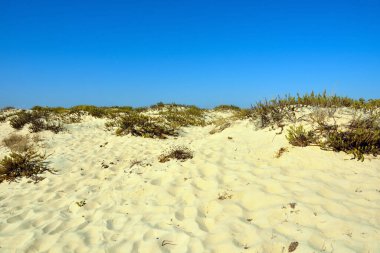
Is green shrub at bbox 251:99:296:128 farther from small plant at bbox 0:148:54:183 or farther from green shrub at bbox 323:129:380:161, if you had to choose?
small plant at bbox 0:148:54:183

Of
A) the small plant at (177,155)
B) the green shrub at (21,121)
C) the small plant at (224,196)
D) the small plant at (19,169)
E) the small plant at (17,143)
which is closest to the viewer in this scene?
the small plant at (224,196)

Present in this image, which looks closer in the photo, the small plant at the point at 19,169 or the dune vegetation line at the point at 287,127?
the dune vegetation line at the point at 287,127

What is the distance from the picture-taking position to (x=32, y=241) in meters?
4.45

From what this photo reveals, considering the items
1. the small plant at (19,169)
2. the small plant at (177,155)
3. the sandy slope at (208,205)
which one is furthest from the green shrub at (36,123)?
the small plant at (177,155)

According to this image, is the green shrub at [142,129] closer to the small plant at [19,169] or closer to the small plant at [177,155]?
the small plant at [177,155]

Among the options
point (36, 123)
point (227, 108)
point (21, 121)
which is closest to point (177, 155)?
point (36, 123)

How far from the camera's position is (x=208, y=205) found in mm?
5047

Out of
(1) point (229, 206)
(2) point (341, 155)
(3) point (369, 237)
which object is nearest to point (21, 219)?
(1) point (229, 206)

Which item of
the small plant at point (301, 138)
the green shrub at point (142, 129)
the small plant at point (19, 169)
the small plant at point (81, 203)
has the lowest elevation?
the small plant at point (81, 203)

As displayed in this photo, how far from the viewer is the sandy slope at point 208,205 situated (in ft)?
13.0

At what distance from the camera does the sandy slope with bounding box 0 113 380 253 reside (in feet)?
13.0

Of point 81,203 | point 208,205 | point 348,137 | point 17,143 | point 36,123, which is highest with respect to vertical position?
point 348,137

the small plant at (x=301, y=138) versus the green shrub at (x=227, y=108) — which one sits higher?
the small plant at (x=301, y=138)

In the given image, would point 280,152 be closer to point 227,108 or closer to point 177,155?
point 177,155
